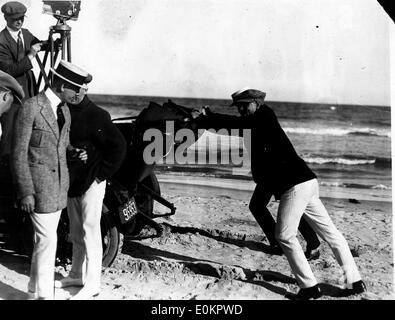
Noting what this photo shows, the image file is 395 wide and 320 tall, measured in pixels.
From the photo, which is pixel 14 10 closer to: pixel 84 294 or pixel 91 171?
pixel 91 171

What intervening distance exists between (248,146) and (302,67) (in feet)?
4.47

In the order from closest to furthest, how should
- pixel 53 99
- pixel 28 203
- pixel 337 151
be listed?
pixel 28 203 → pixel 53 99 → pixel 337 151

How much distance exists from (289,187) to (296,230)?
377 mm

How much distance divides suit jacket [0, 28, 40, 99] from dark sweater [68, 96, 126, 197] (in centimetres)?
110

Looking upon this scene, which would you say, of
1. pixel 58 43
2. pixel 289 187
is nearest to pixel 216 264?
pixel 289 187

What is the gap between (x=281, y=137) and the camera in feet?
15.4

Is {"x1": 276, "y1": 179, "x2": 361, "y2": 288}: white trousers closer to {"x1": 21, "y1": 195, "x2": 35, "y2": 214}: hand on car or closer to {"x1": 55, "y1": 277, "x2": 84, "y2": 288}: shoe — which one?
{"x1": 55, "y1": 277, "x2": 84, "y2": 288}: shoe

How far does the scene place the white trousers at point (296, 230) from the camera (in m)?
4.55

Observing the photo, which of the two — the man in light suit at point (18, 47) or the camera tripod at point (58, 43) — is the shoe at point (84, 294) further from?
the camera tripod at point (58, 43)

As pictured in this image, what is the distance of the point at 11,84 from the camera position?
514cm

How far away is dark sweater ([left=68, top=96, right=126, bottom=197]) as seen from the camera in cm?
446

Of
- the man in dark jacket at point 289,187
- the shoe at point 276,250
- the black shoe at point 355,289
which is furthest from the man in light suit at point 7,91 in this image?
the black shoe at point 355,289

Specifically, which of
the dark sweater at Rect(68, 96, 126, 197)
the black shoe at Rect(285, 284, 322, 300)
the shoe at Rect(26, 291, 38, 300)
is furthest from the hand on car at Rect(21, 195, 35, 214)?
the black shoe at Rect(285, 284, 322, 300)

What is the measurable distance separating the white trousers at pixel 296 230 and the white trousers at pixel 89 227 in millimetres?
1553
